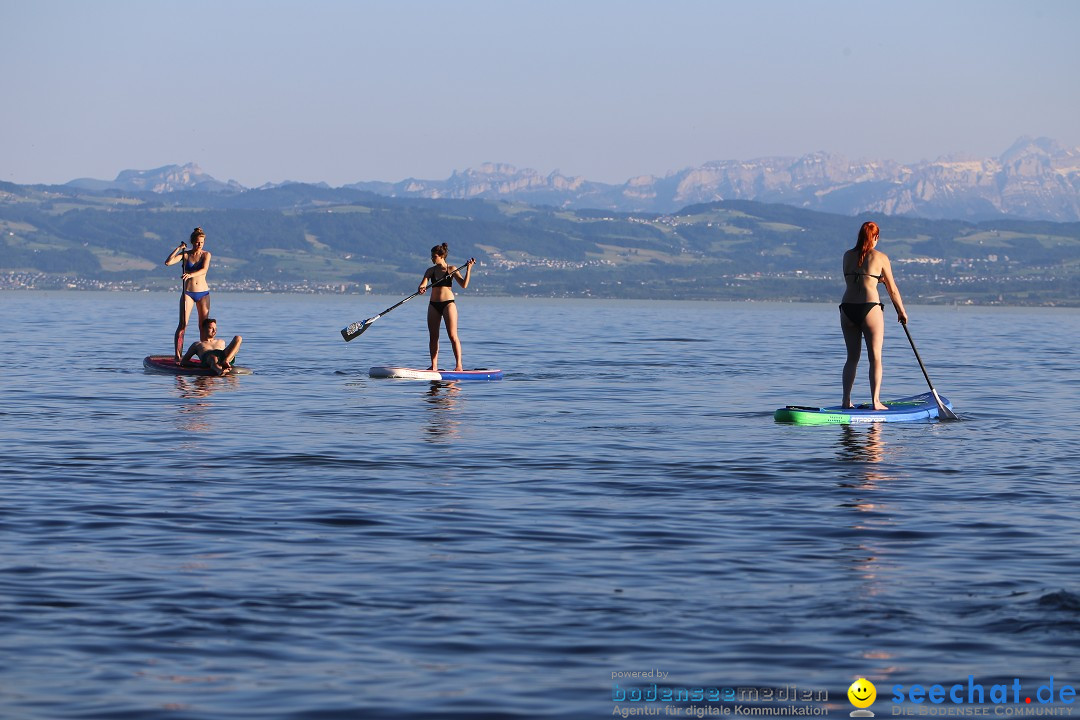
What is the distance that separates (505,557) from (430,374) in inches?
662

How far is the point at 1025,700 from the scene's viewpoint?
25.1 feet

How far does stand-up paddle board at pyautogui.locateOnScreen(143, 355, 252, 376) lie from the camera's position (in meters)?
28.0

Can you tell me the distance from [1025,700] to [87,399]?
18.5 m

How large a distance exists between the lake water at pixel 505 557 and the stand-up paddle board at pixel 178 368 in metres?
4.69

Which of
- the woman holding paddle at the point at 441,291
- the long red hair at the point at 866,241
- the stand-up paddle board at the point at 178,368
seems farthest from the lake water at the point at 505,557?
the stand-up paddle board at the point at 178,368

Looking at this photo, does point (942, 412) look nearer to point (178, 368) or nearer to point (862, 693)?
point (178, 368)

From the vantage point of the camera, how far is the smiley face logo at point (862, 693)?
24.9 feet

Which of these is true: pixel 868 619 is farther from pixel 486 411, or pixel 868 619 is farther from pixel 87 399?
pixel 87 399

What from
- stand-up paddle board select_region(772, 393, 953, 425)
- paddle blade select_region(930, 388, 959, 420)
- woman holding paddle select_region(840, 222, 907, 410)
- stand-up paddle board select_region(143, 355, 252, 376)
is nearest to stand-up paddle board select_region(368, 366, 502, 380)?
stand-up paddle board select_region(143, 355, 252, 376)

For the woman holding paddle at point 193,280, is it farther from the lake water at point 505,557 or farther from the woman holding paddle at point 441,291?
the lake water at point 505,557

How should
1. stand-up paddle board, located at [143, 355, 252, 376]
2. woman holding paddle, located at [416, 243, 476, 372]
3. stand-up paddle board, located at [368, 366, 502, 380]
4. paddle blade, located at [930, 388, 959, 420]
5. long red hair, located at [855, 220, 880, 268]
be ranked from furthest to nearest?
stand-up paddle board, located at [143, 355, 252, 376] → stand-up paddle board, located at [368, 366, 502, 380] → woman holding paddle, located at [416, 243, 476, 372] → paddle blade, located at [930, 388, 959, 420] → long red hair, located at [855, 220, 880, 268]

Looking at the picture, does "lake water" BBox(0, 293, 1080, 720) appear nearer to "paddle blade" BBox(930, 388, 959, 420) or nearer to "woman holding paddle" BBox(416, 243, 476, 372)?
"paddle blade" BBox(930, 388, 959, 420)

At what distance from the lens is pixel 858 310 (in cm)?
1981

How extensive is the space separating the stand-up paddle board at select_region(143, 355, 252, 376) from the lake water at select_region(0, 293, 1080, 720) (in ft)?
15.4
